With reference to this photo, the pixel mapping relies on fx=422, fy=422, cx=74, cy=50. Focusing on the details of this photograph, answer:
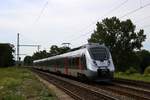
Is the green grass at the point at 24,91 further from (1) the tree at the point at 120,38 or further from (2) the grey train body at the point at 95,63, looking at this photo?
(1) the tree at the point at 120,38

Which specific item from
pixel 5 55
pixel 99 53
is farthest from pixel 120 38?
pixel 99 53

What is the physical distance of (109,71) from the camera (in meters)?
31.6

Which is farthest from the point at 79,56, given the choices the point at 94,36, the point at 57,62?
the point at 94,36

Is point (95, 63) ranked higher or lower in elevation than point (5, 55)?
lower

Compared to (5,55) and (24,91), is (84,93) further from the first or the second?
(5,55)

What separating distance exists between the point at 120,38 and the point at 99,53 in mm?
60358

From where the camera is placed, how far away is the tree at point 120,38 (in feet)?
284

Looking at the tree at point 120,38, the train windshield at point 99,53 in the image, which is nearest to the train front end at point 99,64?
the train windshield at point 99,53

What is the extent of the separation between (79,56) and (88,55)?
3.26 metres

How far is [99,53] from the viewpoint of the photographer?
107 ft

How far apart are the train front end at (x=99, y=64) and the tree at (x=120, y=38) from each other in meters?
50.9

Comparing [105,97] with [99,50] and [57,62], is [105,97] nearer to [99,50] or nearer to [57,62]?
[99,50]

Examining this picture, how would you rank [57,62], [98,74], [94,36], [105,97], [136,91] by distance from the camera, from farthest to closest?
[94,36] → [57,62] → [98,74] → [136,91] → [105,97]

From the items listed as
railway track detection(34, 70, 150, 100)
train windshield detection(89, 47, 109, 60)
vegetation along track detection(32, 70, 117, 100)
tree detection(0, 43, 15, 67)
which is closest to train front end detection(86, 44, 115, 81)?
train windshield detection(89, 47, 109, 60)
